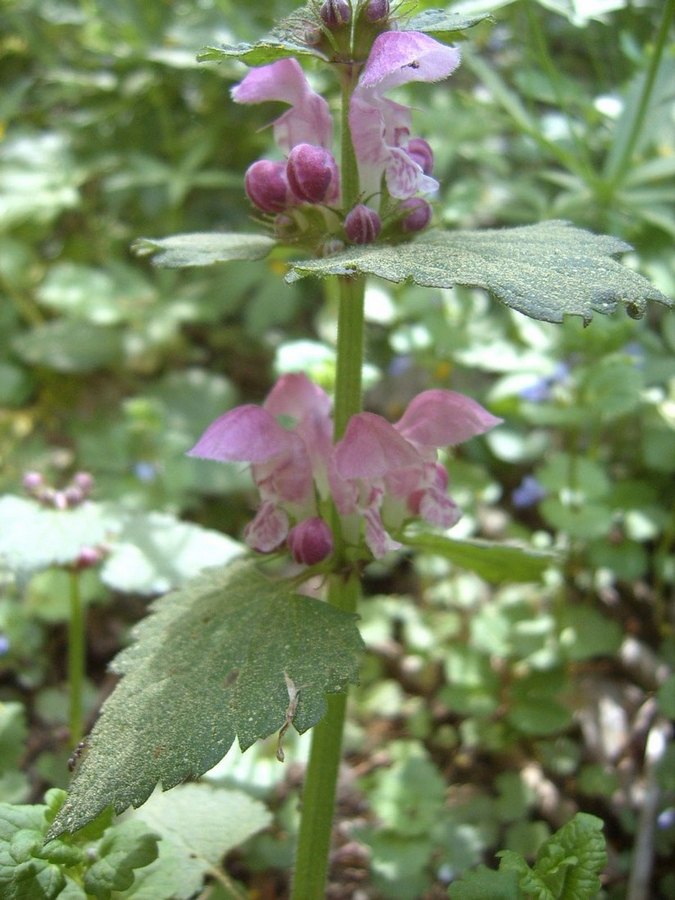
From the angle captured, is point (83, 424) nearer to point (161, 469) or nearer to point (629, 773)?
point (161, 469)

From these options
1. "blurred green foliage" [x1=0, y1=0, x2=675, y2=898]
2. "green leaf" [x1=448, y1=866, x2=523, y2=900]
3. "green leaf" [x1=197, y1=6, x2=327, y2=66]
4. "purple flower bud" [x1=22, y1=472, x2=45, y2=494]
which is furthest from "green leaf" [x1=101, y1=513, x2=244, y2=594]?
"green leaf" [x1=197, y1=6, x2=327, y2=66]

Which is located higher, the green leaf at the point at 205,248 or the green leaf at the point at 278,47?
the green leaf at the point at 278,47

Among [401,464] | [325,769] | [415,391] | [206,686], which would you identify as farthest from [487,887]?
[415,391]

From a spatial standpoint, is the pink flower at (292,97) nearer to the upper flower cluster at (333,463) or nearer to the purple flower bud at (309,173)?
the purple flower bud at (309,173)

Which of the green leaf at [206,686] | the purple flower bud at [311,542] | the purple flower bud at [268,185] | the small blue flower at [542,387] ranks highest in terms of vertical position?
the purple flower bud at [268,185]

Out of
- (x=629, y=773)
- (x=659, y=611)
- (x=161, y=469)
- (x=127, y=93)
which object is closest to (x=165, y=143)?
(x=127, y=93)

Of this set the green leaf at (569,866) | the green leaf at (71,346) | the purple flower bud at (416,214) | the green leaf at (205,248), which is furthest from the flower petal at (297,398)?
the green leaf at (71,346)
